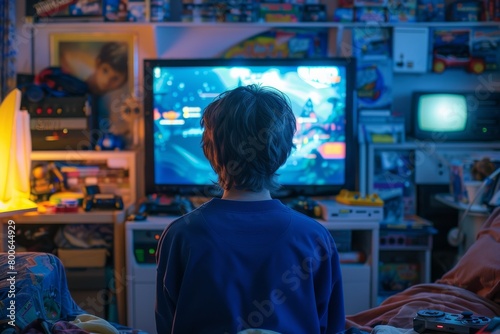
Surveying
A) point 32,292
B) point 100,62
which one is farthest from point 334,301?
point 100,62

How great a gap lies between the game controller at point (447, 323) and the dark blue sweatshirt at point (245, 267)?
1.25 ft

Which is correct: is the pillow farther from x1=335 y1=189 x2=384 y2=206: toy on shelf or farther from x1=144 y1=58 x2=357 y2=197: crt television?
x1=144 y1=58 x2=357 y2=197: crt television

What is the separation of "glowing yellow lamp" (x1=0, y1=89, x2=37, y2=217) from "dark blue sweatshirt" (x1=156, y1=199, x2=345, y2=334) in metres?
1.29

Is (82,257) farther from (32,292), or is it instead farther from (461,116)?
(461,116)

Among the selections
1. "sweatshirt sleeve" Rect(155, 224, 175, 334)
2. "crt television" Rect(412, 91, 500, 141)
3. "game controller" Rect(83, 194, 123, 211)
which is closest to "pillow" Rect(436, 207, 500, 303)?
"crt television" Rect(412, 91, 500, 141)

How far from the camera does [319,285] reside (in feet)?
4.51

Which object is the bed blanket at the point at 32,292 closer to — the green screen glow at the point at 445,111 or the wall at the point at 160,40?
the wall at the point at 160,40

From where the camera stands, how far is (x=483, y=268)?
2.10 meters

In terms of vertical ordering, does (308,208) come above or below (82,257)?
above

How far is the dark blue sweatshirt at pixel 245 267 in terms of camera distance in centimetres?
128

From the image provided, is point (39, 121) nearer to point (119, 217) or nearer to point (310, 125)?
point (119, 217)

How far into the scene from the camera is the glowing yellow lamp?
2.42m

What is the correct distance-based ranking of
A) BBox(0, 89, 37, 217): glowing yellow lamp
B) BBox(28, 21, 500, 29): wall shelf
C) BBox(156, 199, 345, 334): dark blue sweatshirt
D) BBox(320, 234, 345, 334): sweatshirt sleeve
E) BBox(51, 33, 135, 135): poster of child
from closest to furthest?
BBox(156, 199, 345, 334): dark blue sweatshirt
BBox(320, 234, 345, 334): sweatshirt sleeve
BBox(0, 89, 37, 217): glowing yellow lamp
BBox(28, 21, 500, 29): wall shelf
BBox(51, 33, 135, 135): poster of child

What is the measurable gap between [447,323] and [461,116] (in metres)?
1.95
